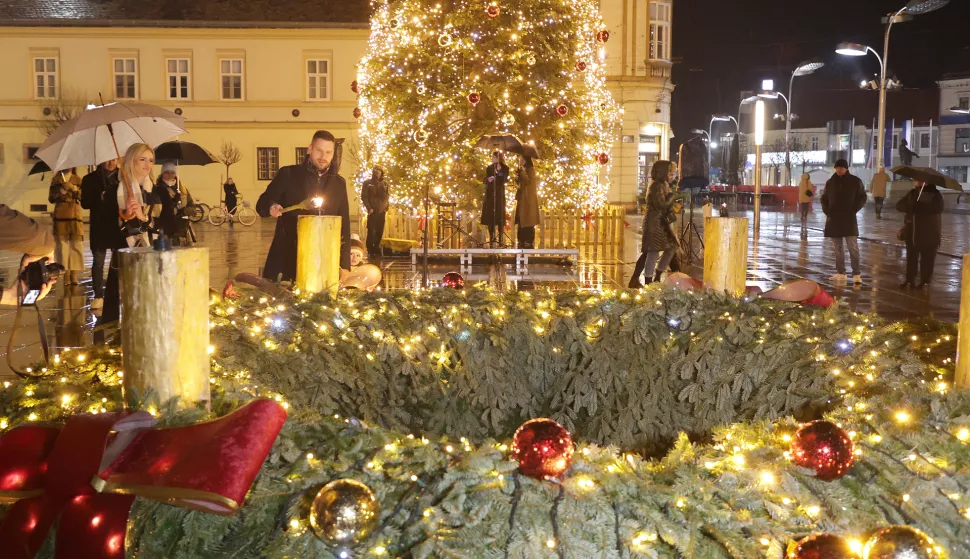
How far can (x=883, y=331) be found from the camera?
3613 mm

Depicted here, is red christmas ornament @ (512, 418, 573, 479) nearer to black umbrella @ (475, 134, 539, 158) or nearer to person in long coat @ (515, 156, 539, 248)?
black umbrella @ (475, 134, 539, 158)

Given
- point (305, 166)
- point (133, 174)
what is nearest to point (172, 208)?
point (133, 174)

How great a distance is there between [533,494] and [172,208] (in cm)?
889

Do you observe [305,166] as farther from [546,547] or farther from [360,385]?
[546,547]

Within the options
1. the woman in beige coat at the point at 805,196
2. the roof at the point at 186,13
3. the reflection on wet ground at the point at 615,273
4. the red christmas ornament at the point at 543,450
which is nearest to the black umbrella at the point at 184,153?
the reflection on wet ground at the point at 615,273

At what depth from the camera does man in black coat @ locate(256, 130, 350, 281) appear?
6453 mm

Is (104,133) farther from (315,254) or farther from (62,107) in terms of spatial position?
(62,107)

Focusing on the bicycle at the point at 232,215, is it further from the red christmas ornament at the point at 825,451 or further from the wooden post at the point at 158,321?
the red christmas ornament at the point at 825,451

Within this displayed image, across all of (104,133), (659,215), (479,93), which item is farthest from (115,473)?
(479,93)

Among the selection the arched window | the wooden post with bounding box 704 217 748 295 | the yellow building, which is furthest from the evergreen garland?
the arched window

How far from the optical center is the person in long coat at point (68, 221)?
12.8 m

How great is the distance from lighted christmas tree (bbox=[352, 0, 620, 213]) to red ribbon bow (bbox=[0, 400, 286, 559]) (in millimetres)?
14838

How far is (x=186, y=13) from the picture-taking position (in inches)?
1528

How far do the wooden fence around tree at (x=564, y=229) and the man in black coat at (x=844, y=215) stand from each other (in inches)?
238
